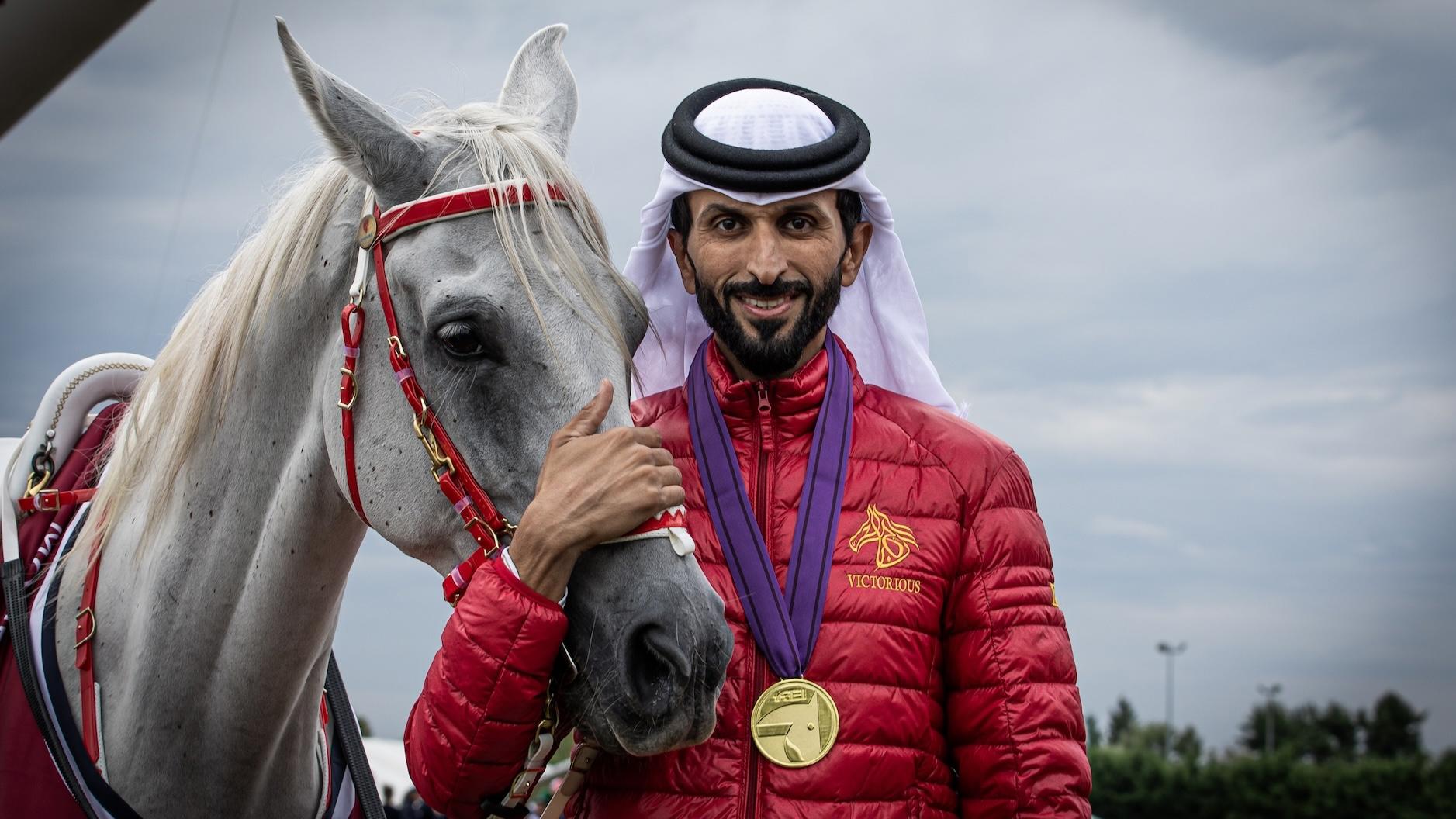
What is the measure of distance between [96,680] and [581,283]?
1383 millimetres

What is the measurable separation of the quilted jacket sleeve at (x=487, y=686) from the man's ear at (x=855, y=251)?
1.06 metres

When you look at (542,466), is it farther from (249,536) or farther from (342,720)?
(342,720)

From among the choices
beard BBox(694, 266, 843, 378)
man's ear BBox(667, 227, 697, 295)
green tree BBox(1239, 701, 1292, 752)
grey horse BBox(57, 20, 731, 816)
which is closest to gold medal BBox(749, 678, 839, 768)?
grey horse BBox(57, 20, 731, 816)

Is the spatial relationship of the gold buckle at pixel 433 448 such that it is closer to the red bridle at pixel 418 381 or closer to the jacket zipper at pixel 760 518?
the red bridle at pixel 418 381

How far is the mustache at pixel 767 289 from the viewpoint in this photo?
2.40 meters

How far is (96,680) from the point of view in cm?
254

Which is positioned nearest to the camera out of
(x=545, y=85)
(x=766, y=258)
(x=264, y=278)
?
(x=766, y=258)

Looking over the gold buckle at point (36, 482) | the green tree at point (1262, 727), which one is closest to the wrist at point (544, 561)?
the gold buckle at point (36, 482)

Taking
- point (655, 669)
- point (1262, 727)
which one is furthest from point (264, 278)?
point (1262, 727)

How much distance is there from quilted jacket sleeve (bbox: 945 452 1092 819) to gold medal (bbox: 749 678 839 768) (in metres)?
0.28

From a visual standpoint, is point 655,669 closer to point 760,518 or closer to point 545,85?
point 760,518

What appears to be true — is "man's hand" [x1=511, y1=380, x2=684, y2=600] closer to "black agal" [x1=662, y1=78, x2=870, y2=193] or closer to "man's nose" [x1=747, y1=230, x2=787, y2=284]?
"man's nose" [x1=747, y1=230, x2=787, y2=284]

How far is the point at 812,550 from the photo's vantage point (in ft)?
7.54

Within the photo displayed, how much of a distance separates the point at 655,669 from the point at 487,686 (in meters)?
0.29
